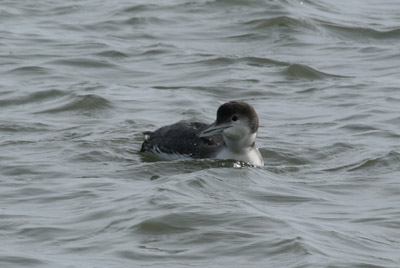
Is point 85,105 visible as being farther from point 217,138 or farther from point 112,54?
point 112,54

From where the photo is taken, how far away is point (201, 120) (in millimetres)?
15312

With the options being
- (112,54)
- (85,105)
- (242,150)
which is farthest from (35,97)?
(242,150)

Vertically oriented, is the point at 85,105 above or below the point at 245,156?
below

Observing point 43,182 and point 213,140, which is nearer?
point 43,182

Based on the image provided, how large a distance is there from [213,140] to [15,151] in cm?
234

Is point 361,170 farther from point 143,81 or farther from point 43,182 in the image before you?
point 143,81

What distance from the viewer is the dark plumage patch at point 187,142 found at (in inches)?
517

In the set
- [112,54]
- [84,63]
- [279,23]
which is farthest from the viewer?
[279,23]

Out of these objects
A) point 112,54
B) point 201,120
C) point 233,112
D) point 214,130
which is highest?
point 233,112

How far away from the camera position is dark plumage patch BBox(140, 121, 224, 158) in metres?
13.1

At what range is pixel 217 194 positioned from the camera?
11.7m

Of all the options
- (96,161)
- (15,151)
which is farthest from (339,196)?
(15,151)

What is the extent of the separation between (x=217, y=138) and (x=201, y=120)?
194cm

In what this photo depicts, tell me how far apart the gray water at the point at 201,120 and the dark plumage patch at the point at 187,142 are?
0.51ft
